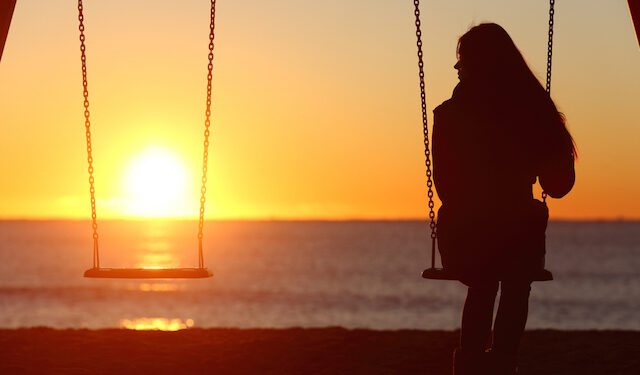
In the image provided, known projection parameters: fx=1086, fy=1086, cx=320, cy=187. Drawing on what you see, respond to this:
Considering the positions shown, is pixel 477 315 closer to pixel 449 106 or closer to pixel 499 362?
pixel 499 362

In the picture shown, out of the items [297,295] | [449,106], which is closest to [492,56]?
[449,106]

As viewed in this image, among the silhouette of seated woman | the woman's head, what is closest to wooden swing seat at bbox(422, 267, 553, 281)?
the silhouette of seated woman

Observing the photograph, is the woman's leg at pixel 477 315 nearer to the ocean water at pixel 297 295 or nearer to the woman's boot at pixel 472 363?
the woman's boot at pixel 472 363

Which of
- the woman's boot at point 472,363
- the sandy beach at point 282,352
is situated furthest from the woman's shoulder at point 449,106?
the sandy beach at point 282,352

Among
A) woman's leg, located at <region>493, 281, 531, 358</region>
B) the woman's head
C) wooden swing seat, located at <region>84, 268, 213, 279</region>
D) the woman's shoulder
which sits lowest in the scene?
woman's leg, located at <region>493, 281, 531, 358</region>

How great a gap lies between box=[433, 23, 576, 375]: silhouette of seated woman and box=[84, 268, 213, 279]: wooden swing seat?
1873 millimetres

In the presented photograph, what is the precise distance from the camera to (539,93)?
5.43m

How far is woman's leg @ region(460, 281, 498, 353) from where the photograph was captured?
5461 millimetres

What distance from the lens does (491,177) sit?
5.31m

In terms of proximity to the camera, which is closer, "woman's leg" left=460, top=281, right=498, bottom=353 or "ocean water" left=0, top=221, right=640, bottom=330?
"woman's leg" left=460, top=281, right=498, bottom=353

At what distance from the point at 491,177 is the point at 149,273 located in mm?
2531

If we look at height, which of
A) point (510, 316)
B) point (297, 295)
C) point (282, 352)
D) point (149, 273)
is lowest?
point (297, 295)

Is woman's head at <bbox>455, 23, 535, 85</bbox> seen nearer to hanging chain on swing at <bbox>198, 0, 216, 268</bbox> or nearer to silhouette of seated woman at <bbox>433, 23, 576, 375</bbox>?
silhouette of seated woman at <bbox>433, 23, 576, 375</bbox>

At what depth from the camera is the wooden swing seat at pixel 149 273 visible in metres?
6.75
